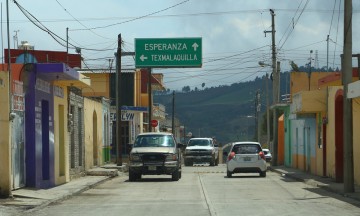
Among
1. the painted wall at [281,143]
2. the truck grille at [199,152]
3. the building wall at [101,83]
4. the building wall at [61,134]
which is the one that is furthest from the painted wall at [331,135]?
the building wall at [101,83]

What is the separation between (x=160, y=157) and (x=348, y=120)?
33.1 ft

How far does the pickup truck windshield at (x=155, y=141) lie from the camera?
100ft

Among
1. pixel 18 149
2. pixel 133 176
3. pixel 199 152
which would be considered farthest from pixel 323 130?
pixel 199 152

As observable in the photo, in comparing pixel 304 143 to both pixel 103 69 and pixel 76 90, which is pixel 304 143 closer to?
pixel 76 90

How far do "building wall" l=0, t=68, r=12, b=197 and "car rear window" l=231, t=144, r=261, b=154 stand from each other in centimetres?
1511

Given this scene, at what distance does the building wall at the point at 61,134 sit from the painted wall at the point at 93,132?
6505 millimetres

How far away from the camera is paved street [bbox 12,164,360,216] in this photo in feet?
54.4

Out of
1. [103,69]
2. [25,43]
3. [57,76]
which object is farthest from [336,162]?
[103,69]

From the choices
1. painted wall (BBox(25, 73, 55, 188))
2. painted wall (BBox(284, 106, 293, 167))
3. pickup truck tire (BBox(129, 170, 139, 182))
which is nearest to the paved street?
painted wall (BBox(25, 73, 55, 188))

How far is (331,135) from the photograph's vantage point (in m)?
29.8

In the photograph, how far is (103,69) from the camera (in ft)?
196

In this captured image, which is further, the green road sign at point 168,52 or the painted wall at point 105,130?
the painted wall at point 105,130

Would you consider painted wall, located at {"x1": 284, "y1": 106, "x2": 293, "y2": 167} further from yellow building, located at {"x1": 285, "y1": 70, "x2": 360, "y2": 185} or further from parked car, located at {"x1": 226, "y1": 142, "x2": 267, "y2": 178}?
parked car, located at {"x1": 226, "y1": 142, "x2": 267, "y2": 178}

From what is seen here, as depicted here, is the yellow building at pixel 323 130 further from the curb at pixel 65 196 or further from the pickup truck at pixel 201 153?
the curb at pixel 65 196
